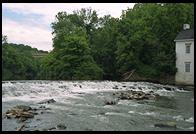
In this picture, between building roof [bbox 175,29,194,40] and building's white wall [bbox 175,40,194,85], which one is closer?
building's white wall [bbox 175,40,194,85]

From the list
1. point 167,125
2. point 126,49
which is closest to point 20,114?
point 167,125

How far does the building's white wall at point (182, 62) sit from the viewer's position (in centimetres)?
3491

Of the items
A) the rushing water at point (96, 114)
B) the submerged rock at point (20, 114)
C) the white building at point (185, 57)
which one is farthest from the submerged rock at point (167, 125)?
the white building at point (185, 57)

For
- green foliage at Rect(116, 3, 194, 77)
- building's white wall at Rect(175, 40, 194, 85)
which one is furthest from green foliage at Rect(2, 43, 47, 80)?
building's white wall at Rect(175, 40, 194, 85)

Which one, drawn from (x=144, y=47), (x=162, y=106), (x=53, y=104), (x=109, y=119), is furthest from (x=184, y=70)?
(x=109, y=119)

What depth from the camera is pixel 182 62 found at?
35.9 metres

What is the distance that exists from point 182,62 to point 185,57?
60 centimetres

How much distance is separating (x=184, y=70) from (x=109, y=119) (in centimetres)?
2419

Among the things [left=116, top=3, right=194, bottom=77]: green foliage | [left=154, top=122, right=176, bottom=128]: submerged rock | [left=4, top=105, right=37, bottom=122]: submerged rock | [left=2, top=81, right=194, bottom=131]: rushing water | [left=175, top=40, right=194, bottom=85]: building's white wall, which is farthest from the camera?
[left=116, top=3, right=194, bottom=77]: green foliage

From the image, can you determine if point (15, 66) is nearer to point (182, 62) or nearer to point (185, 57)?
point (182, 62)

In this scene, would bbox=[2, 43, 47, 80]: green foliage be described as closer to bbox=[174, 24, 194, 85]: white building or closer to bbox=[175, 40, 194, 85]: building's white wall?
bbox=[175, 40, 194, 85]: building's white wall

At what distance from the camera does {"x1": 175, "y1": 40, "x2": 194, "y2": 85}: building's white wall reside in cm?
3491

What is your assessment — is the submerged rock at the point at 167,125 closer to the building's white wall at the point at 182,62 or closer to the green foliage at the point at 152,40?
the building's white wall at the point at 182,62

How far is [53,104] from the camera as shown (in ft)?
53.7
